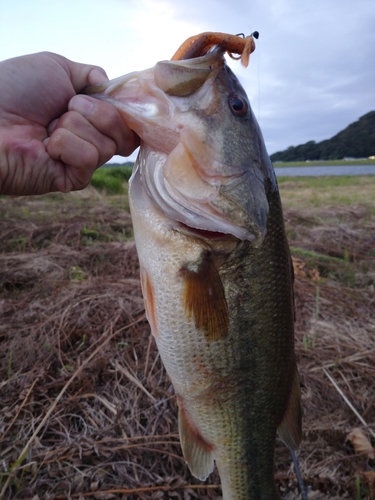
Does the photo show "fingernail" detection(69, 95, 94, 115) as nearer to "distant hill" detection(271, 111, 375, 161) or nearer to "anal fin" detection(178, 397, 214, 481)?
"anal fin" detection(178, 397, 214, 481)

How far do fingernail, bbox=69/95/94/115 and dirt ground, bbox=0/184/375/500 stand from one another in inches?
79.2

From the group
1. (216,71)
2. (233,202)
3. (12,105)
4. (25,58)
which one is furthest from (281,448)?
(25,58)

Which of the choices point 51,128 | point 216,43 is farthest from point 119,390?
point 216,43

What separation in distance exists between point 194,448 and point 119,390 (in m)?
1.20

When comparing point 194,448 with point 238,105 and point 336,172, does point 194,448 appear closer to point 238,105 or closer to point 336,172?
point 238,105

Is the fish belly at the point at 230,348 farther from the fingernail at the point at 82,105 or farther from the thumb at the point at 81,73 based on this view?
the thumb at the point at 81,73

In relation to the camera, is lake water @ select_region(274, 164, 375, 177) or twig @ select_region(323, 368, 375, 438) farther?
lake water @ select_region(274, 164, 375, 177)

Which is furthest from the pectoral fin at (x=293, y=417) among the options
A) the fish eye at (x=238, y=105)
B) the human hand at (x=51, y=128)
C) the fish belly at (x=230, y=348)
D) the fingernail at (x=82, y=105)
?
the fingernail at (x=82, y=105)

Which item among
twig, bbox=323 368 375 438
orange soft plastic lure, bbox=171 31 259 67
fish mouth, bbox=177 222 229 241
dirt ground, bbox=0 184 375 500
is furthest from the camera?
twig, bbox=323 368 375 438

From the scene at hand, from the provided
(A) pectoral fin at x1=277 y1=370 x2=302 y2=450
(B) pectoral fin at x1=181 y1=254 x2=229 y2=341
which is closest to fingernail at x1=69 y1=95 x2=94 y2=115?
(B) pectoral fin at x1=181 y1=254 x2=229 y2=341

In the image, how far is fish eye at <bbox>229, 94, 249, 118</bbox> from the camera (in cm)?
162

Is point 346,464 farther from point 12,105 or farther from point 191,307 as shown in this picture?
point 12,105

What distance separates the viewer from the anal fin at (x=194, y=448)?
1.98 meters

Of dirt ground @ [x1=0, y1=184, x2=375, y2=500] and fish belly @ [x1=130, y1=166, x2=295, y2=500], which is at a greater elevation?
fish belly @ [x1=130, y1=166, x2=295, y2=500]
